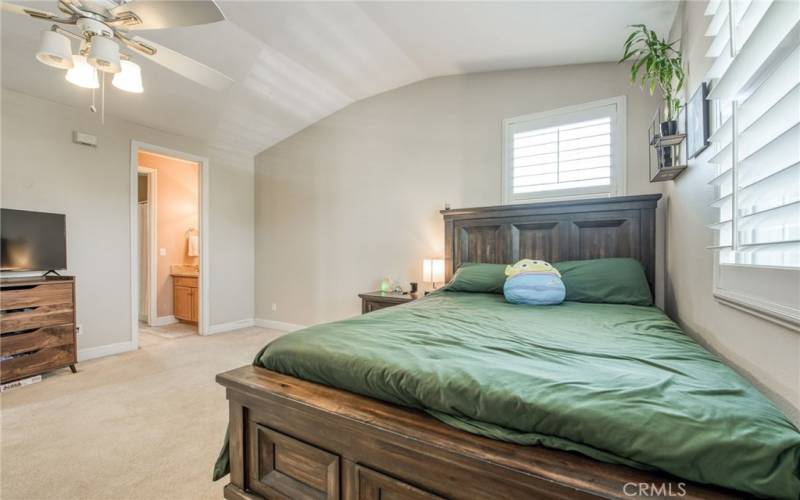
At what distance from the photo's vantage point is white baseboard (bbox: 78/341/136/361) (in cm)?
346

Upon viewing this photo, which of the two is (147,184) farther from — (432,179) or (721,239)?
(721,239)

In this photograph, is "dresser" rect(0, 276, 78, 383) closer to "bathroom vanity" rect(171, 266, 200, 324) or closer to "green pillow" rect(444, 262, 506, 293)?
"bathroom vanity" rect(171, 266, 200, 324)

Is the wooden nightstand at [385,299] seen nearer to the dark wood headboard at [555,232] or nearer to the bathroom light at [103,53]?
the dark wood headboard at [555,232]

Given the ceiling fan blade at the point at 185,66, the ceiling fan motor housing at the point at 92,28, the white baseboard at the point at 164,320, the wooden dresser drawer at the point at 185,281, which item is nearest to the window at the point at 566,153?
the ceiling fan blade at the point at 185,66

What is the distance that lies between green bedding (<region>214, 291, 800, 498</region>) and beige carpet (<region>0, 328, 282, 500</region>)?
41.1 inches

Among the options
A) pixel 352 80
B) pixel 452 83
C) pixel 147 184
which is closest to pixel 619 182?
pixel 452 83

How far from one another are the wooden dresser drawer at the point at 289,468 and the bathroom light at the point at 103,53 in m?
2.03

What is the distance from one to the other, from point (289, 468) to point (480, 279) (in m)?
1.95

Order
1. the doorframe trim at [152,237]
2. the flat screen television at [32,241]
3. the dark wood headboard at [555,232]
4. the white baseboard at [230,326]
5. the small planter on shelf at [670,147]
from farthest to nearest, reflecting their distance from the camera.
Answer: the doorframe trim at [152,237]
the white baseboard at [230,326]
the flat screen television at [32,241]
the dark wood headboard at [555,232]
the small planter on shelf at [670,147]

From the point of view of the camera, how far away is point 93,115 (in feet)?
11.8

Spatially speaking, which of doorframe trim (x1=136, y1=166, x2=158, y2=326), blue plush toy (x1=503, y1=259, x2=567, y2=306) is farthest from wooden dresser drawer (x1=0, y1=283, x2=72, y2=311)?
blue plush toy (x1=503, y1=259, x2=567, y2=306)

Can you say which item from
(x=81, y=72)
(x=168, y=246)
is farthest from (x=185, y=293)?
(x=81, y=72)

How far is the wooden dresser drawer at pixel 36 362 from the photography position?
8.85ft

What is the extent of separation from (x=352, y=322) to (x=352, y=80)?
3.13m
